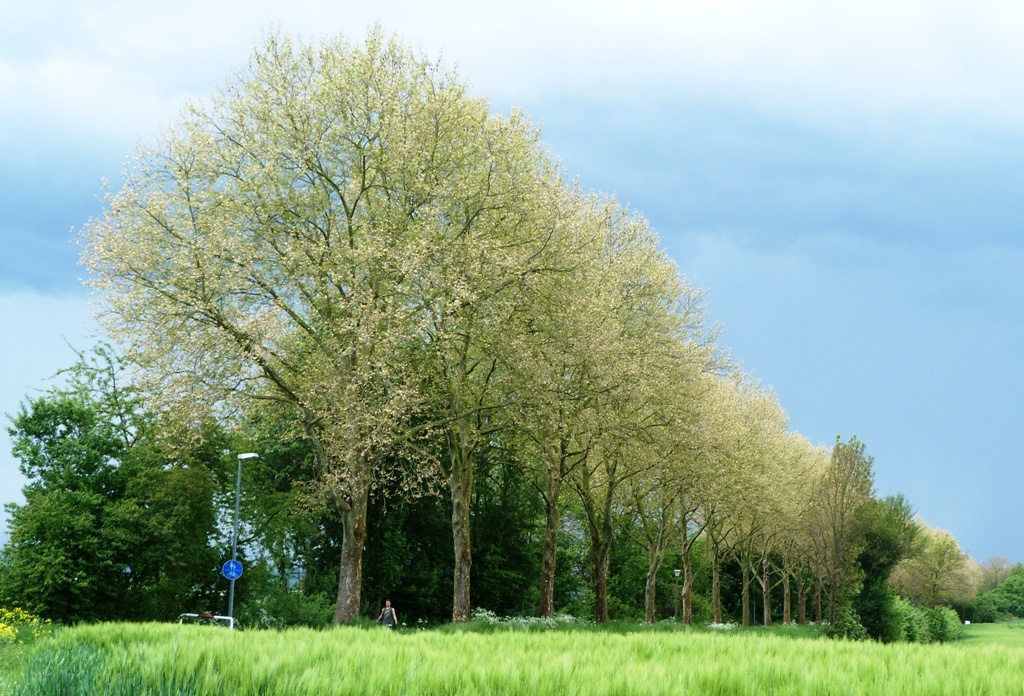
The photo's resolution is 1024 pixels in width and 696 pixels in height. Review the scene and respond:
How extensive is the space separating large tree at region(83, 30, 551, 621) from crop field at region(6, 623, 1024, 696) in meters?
16.6

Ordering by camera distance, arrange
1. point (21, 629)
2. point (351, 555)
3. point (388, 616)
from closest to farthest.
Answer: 1. point (21, 629)
2. point (351, 555)
3. point (388, 616)

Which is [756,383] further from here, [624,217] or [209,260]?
[209,260]

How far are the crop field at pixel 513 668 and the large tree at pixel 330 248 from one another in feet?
54.5

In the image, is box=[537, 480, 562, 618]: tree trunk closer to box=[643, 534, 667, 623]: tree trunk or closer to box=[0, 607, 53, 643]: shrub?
box=[643, 534, 667, 623]: tree trunk

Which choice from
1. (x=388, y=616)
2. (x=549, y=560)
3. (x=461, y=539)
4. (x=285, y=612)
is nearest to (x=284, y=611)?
(x=285, y=612)

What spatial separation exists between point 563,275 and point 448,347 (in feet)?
15.5

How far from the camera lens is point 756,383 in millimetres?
55281

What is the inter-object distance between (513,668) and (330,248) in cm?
2356

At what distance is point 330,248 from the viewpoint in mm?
28875

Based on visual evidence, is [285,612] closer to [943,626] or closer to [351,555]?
[351,555]

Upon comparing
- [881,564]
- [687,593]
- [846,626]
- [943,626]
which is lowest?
[943,626]

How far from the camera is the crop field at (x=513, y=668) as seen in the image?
668 cm

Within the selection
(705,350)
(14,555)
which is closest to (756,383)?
(705,350)

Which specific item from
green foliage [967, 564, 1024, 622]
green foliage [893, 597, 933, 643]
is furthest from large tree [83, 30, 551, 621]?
green foliage [967, 564, 1024, 622]
